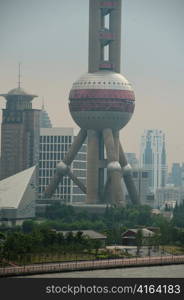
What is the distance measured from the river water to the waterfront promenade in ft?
3.82

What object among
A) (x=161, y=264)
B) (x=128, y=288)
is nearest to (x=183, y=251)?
(x=161, y=264)

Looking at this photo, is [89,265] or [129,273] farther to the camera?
[89,265]

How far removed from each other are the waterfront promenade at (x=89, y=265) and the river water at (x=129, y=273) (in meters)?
1.16

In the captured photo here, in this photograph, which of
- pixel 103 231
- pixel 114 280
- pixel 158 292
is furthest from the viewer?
pixel 103 231

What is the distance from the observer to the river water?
5285 inches

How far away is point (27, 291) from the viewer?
11344 centimetres

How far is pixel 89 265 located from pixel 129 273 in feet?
22.8

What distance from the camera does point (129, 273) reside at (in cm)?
13888

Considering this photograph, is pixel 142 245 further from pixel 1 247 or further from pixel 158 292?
pixel 158 292

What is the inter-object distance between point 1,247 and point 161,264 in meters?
17.9

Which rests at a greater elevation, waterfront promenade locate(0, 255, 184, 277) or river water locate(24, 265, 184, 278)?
waterfront promenade locate(0, 255, 184, 277)

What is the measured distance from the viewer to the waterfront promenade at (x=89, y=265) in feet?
446

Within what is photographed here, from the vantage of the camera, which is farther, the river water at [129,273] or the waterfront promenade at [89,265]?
the waterfront promenade at [89,265]

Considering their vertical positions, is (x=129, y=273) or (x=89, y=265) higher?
(x=89, y=265)
